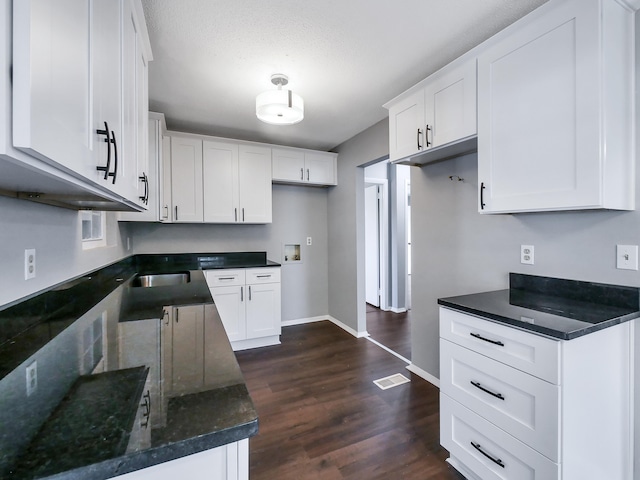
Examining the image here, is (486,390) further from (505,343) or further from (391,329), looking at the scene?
(391,329)

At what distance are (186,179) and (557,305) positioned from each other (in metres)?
3.38

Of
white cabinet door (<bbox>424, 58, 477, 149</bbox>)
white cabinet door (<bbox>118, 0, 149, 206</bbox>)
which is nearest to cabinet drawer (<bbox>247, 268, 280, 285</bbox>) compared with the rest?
white cabinet door (<bbox>118, 0, 149, 206</bbox>)

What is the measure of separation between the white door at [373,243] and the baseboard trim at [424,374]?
2289 mm

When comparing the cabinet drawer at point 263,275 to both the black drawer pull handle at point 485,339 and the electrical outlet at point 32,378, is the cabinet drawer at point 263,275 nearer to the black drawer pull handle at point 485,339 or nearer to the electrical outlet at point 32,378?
the black drawer pull handle at point 485,339

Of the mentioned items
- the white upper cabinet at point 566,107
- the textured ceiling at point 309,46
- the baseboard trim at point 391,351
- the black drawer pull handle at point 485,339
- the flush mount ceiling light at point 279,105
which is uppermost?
the textured ceiling at point 309,46

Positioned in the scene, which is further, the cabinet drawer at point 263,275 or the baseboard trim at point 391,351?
the cabinet drawer at point 263,275

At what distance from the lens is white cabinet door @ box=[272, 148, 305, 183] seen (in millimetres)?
3742

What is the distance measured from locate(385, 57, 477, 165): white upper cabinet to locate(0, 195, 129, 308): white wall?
215cm

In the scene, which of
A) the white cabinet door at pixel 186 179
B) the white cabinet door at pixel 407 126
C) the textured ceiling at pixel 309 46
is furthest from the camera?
the white cabinet door at pixel 186 179

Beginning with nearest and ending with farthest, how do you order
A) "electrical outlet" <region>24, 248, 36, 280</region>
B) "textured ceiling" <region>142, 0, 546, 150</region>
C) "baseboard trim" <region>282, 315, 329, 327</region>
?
1. "electrical outlet" <region>24, 248, 36, 280</region>
2. "textured ceiling" <region>142, 0, 546, 150</region>
3. "baseboard trim" <region>282, 315, 329, 327</region>

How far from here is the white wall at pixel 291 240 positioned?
12.0 feet

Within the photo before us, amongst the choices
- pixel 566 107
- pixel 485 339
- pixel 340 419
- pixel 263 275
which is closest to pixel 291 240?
pixel 263 275

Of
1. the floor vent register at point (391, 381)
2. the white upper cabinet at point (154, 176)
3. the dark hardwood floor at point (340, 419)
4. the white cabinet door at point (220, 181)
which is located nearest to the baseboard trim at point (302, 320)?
the dark hardwood floor at point (340, 419)

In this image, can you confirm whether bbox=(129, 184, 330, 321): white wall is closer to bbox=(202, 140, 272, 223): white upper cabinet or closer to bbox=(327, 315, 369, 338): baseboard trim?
bbox=(327, 315, 369, 338): baseboard trim
